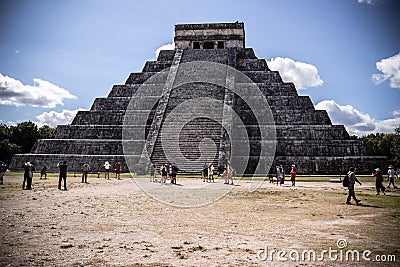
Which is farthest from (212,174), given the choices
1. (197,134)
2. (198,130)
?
(198,130)

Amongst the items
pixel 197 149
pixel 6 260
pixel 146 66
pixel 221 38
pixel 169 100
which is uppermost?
pixel 221 38

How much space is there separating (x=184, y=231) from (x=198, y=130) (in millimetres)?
15489

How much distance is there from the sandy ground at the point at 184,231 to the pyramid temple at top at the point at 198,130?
33.3 feet

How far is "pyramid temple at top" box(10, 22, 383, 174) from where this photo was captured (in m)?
19.7

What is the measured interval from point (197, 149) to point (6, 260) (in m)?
15.9

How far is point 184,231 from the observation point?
595 centimetres

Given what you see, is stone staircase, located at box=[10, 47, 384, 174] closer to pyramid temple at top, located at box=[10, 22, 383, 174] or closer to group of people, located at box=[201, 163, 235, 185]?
pyramid temple at top, located at box=[10, 22, 383, 174]

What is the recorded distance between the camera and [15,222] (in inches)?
251

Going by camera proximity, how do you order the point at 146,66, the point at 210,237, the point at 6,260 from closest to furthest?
the point at 6,260 < the point at 210,237 < the point at 146,66

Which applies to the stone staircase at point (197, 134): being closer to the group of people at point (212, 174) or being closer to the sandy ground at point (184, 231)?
the group of people at point (212, 174)

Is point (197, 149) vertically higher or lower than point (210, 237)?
higher

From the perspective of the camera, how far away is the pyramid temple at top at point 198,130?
19703 mm

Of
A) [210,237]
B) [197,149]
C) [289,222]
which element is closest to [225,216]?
[289,222]

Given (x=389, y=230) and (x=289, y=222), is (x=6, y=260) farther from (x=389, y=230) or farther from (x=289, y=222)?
(x=389, y=230)
